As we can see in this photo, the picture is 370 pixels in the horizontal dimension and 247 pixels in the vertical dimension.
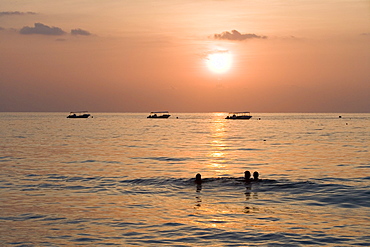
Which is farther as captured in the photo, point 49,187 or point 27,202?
point 49,187

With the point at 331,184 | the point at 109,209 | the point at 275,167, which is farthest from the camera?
the point at 275,167

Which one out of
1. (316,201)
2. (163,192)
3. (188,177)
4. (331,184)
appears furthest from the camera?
(188,177)

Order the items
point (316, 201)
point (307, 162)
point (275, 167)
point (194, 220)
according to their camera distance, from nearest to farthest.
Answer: point (194, 220)
point (316, 201)
point (275, 167)
point (307, 162)

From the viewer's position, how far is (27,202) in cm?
2772

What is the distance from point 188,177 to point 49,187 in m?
12.5

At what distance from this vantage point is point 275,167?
156 ft

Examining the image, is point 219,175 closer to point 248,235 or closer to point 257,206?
point 257,206

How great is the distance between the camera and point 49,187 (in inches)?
1339

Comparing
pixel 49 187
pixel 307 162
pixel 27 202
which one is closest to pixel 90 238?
pixel 27 202

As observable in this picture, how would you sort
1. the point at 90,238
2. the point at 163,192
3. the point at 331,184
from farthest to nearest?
the point at 331,184 → the point at 163,192 → the point at 90,238

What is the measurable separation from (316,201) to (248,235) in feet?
32.9

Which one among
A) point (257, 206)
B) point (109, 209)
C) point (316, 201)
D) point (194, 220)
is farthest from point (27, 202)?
point (316, 201)

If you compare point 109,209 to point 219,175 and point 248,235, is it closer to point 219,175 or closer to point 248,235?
point 248,235

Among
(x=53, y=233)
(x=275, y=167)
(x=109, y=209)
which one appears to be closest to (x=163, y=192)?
(x=109, y=209)
